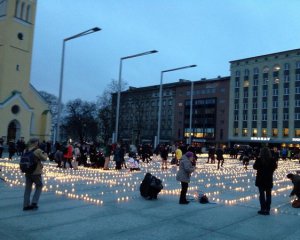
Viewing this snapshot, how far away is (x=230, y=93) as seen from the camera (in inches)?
3649

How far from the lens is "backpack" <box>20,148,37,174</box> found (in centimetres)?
891

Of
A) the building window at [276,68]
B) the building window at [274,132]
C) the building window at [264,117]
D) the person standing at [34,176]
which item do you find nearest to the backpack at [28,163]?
the person standing at [34,176]

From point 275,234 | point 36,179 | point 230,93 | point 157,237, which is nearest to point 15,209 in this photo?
point 36,179

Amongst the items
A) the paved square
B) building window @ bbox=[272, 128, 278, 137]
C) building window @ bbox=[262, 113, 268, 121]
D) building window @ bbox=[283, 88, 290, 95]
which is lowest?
the paved square

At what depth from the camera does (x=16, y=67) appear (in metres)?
50.0

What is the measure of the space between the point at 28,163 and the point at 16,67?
4426 centimetres

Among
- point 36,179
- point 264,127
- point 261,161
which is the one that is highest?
point 264,127

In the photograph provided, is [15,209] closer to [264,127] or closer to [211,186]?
[211,186]

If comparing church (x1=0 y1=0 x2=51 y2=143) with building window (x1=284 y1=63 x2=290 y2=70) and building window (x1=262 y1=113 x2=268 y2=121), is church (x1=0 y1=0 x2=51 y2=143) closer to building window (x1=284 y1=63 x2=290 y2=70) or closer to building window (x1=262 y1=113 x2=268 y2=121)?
building window (x1=262 y1=113 x2=268 y2=121)

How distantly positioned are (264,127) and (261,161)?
78563 mm

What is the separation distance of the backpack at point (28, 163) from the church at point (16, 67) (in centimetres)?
4058

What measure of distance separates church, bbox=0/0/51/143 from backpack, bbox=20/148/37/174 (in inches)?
1598

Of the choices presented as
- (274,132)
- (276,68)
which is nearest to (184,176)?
(274,132)

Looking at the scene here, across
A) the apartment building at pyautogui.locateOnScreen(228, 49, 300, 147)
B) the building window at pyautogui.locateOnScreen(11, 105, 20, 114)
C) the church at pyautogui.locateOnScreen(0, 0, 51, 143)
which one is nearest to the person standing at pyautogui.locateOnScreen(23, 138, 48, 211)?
the church at pyautogui.locateOnScreen(0, 0, 51, 143)
